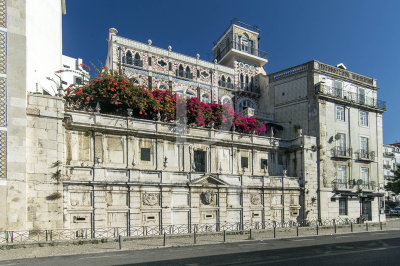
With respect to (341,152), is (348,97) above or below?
above

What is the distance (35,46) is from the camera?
78.7 feet

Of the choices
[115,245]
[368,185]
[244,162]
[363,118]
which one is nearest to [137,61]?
[244,162]

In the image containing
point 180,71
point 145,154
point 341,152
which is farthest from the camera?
point 180,71

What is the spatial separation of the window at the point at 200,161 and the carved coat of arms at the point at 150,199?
5.01 meters

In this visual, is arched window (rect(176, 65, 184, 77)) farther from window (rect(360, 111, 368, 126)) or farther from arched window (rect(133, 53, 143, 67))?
window (rect(360, 111, 368, 126))

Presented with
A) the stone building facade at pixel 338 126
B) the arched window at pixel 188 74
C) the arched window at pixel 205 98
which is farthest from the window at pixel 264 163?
the arched window at pixel 188 74

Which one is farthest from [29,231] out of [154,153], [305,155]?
[305,155]

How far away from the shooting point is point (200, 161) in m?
28.7

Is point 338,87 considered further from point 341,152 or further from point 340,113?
point 341,152

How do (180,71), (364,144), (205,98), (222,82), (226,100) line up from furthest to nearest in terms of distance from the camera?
1. (222,82)
2. (226,100)
3. (205,98)
4. (180,71)
5. (364,144)

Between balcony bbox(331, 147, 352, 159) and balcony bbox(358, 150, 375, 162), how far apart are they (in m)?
1.61

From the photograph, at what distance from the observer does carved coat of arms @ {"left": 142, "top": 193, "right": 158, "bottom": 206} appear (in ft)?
78.7

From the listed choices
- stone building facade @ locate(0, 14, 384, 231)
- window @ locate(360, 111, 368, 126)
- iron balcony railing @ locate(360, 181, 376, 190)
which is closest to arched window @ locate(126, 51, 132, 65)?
stone building facade @ locate(0, 14, 384, 231)

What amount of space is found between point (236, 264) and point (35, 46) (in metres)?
19.6
